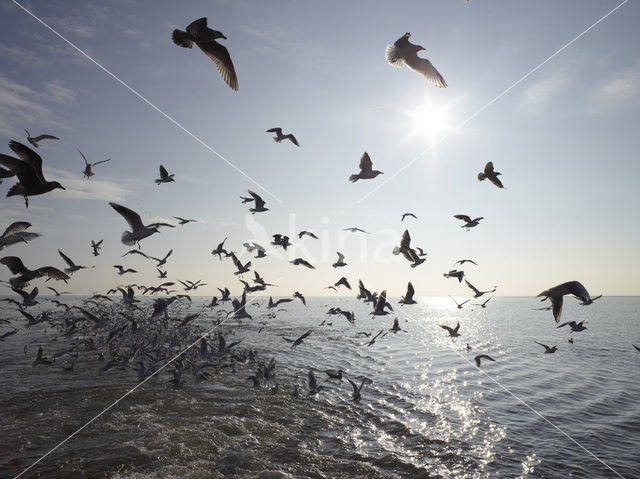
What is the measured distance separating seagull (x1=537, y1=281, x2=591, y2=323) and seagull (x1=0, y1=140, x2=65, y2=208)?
11.0m

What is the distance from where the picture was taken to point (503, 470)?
9.47 metres

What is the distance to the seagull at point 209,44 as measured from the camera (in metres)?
6.67

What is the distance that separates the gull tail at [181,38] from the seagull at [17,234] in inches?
250

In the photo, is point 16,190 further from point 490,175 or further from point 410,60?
point 490,175

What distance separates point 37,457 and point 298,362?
49.6ft

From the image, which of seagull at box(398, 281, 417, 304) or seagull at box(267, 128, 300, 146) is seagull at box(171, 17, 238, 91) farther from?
seagull at box(398, 281, 417, 304)

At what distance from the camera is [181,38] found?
22.4ft

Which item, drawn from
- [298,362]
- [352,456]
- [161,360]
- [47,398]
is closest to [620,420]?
[352,456]

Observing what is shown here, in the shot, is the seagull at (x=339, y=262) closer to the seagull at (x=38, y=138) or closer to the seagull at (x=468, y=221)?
the seagull at (x=468, y=221)

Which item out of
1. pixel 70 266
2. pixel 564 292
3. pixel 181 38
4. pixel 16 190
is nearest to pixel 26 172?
pixel 16 190

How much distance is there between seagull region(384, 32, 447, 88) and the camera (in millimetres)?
9094

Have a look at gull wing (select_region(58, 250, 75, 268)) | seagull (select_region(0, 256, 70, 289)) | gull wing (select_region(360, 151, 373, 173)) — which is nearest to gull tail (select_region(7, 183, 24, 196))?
seagull (select_region(0, 256, 70, 289))

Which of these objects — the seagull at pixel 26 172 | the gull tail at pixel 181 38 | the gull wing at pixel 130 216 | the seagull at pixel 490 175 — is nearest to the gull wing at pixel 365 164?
the seagull at pixel 490 175

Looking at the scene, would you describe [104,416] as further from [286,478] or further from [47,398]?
[286,478]
